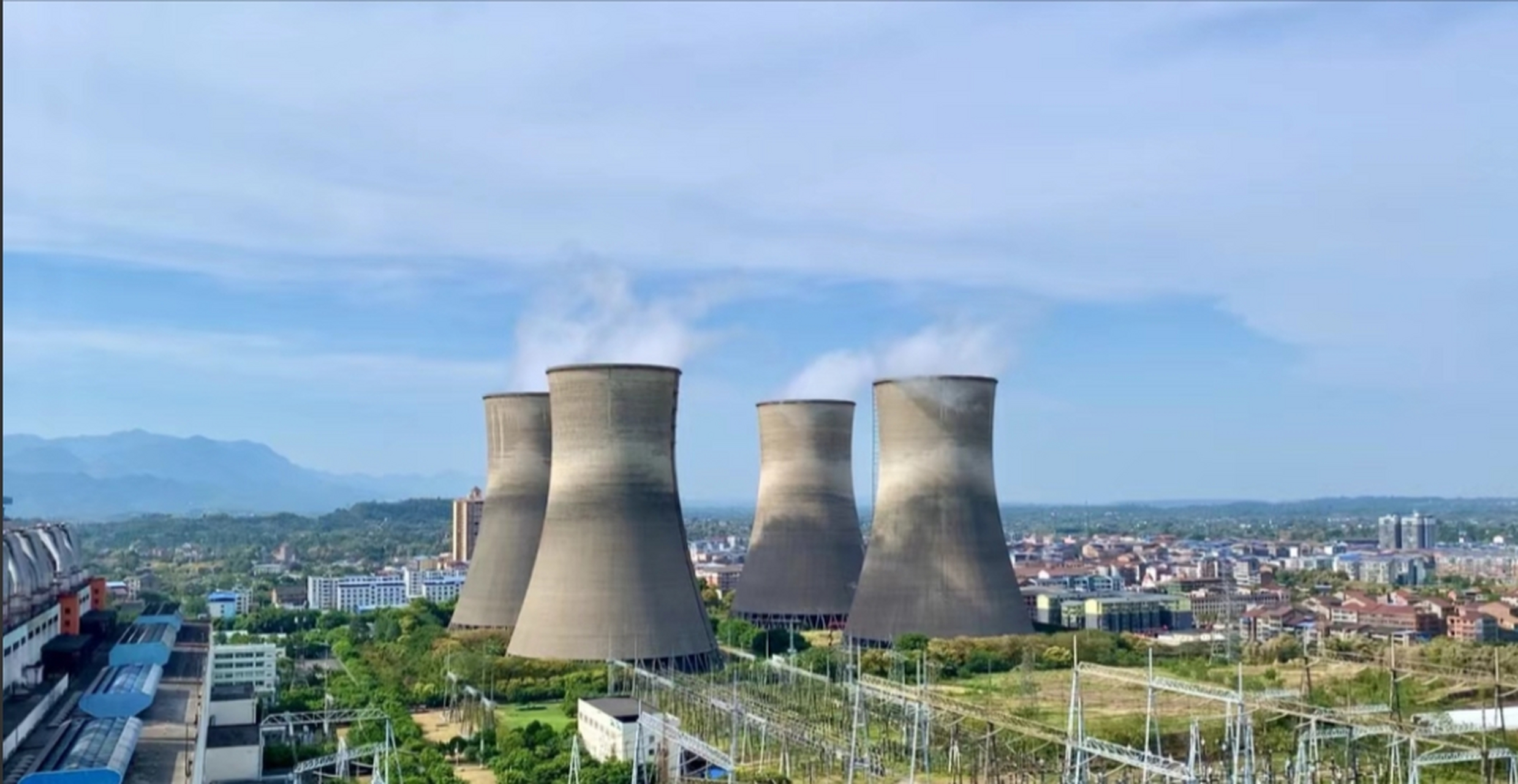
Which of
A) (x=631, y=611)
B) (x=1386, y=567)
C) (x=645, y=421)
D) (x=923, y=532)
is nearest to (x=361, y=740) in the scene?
(x=631, y=611)

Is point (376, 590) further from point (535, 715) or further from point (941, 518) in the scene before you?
point (941, 518)

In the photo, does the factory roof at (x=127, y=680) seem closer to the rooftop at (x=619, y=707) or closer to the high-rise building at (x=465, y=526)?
the rooftop at (x=619, y=707)

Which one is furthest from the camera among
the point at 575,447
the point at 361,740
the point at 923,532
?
the point at 923,532

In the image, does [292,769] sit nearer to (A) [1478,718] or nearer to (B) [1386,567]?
(A) [1478,718]

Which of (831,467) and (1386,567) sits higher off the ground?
(831,467)

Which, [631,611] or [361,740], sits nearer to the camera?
[361,740]

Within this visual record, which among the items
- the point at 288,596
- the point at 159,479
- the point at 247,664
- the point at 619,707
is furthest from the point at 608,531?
the point at 159,479

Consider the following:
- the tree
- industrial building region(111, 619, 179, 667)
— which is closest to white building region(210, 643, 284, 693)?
industrial building region(111, 619, 179, 667)
